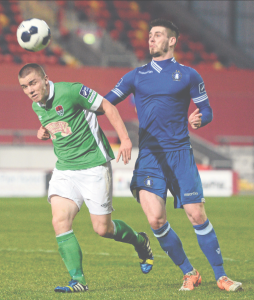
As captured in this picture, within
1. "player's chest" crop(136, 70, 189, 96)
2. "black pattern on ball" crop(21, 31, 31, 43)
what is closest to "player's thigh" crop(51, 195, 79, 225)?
Answer: "player's chest" crop(136, 70, 189, 96)

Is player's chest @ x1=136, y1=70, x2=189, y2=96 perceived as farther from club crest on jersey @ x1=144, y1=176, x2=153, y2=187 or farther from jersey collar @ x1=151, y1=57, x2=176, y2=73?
club crest on jersey @ x1=144, y1=176, x2=153, y2=187

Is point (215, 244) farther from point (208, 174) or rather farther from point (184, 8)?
point (184, 8)

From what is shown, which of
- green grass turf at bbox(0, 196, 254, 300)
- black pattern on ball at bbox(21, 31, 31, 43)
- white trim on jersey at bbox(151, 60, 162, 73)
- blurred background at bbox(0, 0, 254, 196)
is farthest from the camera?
blurred background at bbox(0, 0, 254, 196)

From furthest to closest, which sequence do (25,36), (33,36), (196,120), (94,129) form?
(25,36) < (33,36) < (94,129) < (196,120)

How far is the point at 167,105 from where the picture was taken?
4.83 metres

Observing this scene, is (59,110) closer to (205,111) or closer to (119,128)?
(119,128)

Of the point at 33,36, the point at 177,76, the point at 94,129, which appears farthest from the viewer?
the point at 33,36

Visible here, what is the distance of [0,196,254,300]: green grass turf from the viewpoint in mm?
4520

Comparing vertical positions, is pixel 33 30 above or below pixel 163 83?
above

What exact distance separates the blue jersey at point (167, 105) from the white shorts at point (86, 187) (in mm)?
468

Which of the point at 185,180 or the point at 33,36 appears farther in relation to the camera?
the point at 33,36

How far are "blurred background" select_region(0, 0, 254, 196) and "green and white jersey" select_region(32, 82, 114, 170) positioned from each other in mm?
11632

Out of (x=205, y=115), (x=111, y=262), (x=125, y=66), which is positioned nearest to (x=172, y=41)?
(x=205, y=115)

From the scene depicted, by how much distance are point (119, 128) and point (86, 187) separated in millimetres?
614
